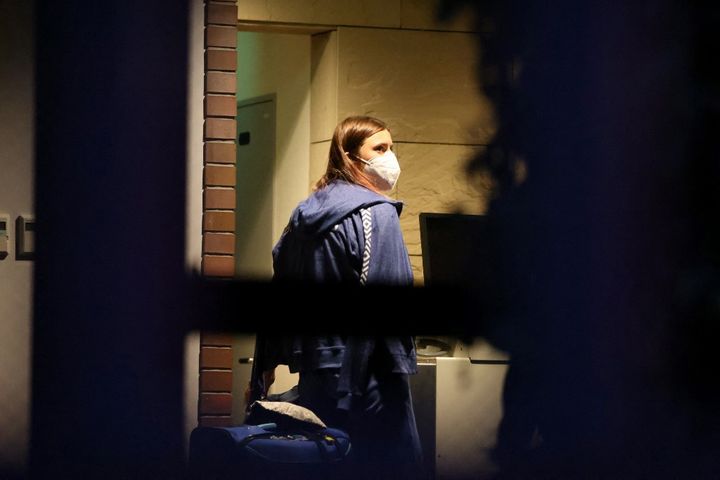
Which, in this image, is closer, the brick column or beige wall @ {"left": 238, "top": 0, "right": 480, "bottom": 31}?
the brick column

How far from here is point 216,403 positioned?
5.02 m

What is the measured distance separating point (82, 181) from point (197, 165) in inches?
110

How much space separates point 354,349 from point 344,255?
0.99ft

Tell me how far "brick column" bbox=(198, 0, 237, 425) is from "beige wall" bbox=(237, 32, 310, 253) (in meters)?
0.75

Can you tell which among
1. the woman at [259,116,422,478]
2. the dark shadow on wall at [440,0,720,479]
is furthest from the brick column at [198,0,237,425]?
the dark shadow on wall at [440,0,720,479]

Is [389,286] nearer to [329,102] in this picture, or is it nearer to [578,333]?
[578,333]

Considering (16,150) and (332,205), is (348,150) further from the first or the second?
(16,150)

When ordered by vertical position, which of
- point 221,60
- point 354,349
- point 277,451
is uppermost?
point 221,60

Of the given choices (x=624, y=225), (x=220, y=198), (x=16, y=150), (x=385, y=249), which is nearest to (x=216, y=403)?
(x=220, y=198)

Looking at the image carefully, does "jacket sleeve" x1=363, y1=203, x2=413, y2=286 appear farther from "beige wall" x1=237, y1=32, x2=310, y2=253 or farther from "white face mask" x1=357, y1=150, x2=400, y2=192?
"beige wall" x1=237, y1=32, x2=310, y2=253

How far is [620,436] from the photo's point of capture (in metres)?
2.57

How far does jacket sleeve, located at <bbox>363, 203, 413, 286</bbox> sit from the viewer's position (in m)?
3.69

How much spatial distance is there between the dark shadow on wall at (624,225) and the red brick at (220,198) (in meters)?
2.61

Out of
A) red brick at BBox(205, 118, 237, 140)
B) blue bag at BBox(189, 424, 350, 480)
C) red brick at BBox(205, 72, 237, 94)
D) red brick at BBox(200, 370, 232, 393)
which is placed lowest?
red brick at BBox(200, 370, 232, 393)
